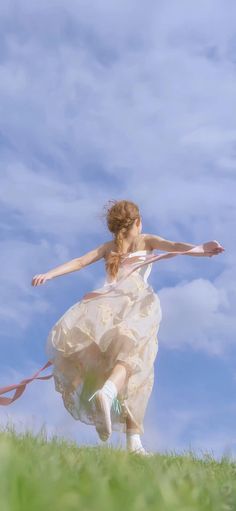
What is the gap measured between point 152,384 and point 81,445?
6.37 feet

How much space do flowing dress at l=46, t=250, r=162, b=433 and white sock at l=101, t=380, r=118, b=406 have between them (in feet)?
1.40

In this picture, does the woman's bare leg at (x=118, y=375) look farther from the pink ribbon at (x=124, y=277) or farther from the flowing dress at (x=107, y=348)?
the pink ribbon at (x=124, y=277)

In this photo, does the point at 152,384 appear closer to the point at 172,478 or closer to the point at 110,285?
the point at 110,285

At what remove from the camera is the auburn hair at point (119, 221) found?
8.89 m

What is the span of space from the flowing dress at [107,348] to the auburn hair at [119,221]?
449 millimetres

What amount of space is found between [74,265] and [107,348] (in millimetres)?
1138

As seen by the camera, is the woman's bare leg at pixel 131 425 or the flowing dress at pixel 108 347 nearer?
the flowing dress at pixel 108 347

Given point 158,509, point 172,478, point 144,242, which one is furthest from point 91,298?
point 158,509

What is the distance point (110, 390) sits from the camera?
296 inches

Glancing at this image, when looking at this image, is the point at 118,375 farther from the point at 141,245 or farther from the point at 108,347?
the point at 141,245

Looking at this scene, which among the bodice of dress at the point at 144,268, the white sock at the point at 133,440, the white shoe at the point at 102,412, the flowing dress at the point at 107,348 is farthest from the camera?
the bodice of dress at the point at 144,268

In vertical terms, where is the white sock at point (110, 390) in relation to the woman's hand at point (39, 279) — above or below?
below

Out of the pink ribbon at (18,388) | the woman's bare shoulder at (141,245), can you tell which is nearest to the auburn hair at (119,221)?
the woman's bare shoulder at (141,245)

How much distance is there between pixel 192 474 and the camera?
4.30m
